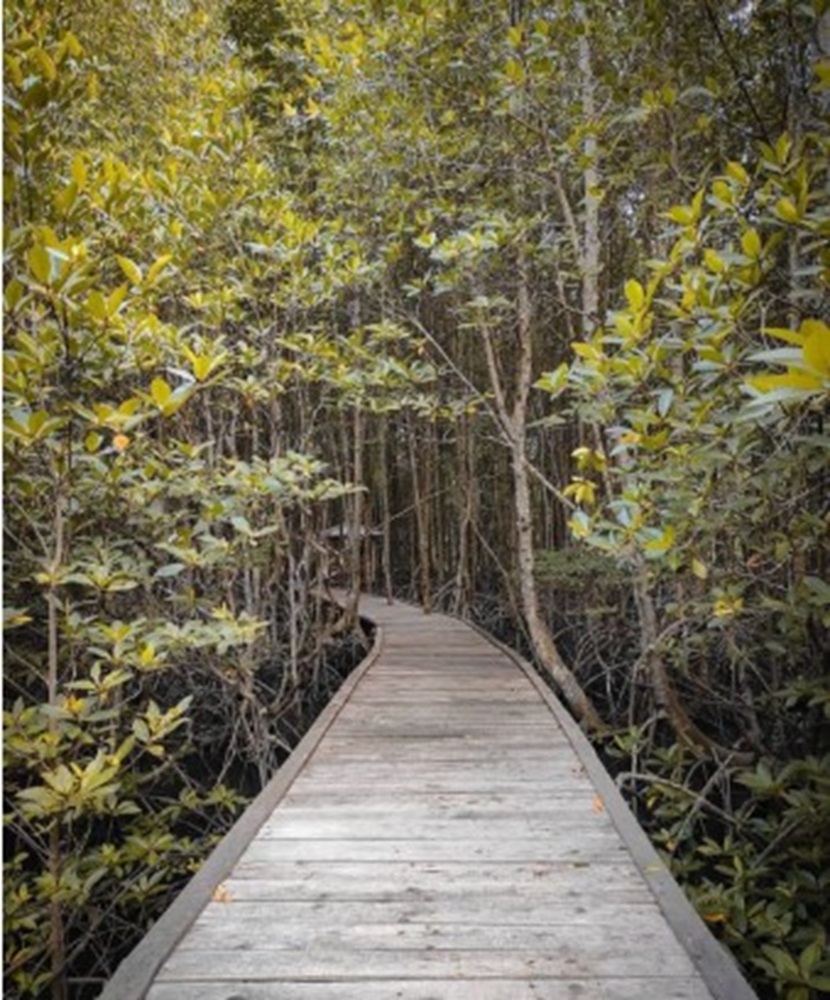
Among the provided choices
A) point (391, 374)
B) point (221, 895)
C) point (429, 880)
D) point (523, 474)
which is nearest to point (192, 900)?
point (221, 895)

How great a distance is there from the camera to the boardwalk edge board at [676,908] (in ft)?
4.76

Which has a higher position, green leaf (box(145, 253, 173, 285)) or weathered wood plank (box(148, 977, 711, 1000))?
green leaf (box(145, 253, 173, 285))

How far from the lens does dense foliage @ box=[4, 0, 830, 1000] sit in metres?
2.08

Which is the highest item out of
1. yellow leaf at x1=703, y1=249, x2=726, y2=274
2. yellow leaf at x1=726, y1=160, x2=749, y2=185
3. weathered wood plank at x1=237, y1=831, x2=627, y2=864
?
yellow leaf at x1=726, y1=160, x2=749, y2=185

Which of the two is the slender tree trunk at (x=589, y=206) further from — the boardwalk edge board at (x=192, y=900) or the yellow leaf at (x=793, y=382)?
the yellow leaf at (x=793, y=382)

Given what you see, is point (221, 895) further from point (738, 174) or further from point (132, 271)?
point (738, 174)

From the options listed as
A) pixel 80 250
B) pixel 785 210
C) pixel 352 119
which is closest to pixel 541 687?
pixel 785 210

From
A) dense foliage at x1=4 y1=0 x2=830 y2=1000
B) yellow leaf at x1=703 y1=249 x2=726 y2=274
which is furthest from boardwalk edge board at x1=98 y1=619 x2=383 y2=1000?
yellow leaf at x1=703 y1=249 x2=726 y2=274

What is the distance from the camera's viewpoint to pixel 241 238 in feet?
15.1

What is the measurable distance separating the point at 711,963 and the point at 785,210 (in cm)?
173

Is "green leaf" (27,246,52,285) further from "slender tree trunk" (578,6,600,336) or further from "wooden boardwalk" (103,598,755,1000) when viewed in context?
"slender tree trunk" (578,6,600,336)

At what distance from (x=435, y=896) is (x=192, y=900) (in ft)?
1.94

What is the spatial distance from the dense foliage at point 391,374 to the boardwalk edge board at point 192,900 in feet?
1.19

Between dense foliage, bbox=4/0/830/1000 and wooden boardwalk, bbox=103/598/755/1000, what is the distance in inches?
20.1
